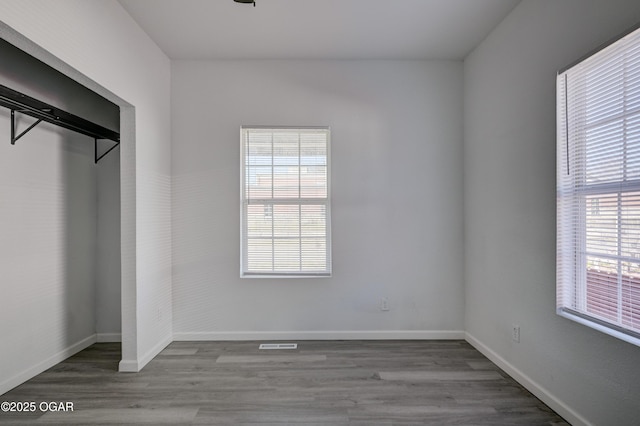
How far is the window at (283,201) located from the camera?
369 centimetres

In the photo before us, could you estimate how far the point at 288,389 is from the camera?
257cm

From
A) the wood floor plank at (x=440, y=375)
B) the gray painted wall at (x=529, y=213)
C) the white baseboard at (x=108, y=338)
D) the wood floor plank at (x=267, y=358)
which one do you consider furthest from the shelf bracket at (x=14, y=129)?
the gray painted wall at (x=529, y=213)

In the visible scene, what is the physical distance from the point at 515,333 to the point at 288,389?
1.87m

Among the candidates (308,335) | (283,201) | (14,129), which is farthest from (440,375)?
(14,129)

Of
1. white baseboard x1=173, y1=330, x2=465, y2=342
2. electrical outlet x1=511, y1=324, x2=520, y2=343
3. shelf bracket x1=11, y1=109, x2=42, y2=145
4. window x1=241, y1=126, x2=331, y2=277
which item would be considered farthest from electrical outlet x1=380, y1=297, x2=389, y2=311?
shelf bracket x1=11, y1=109, x2=42, y2=145

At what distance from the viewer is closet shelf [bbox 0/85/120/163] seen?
227 centimetres

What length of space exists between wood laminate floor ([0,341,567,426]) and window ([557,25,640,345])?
0.85m

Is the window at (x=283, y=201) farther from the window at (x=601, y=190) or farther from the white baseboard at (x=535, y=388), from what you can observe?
the window at (x=601, y=190)

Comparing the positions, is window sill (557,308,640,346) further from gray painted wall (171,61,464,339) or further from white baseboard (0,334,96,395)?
white baseboard (0,334,96,395)

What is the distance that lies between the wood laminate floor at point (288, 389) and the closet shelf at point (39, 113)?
1997 mm

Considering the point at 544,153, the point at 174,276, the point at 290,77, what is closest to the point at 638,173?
the point at 544,153

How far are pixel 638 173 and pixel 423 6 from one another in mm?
1920

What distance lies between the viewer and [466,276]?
3.62m

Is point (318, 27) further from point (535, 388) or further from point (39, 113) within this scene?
point (535, 388)
